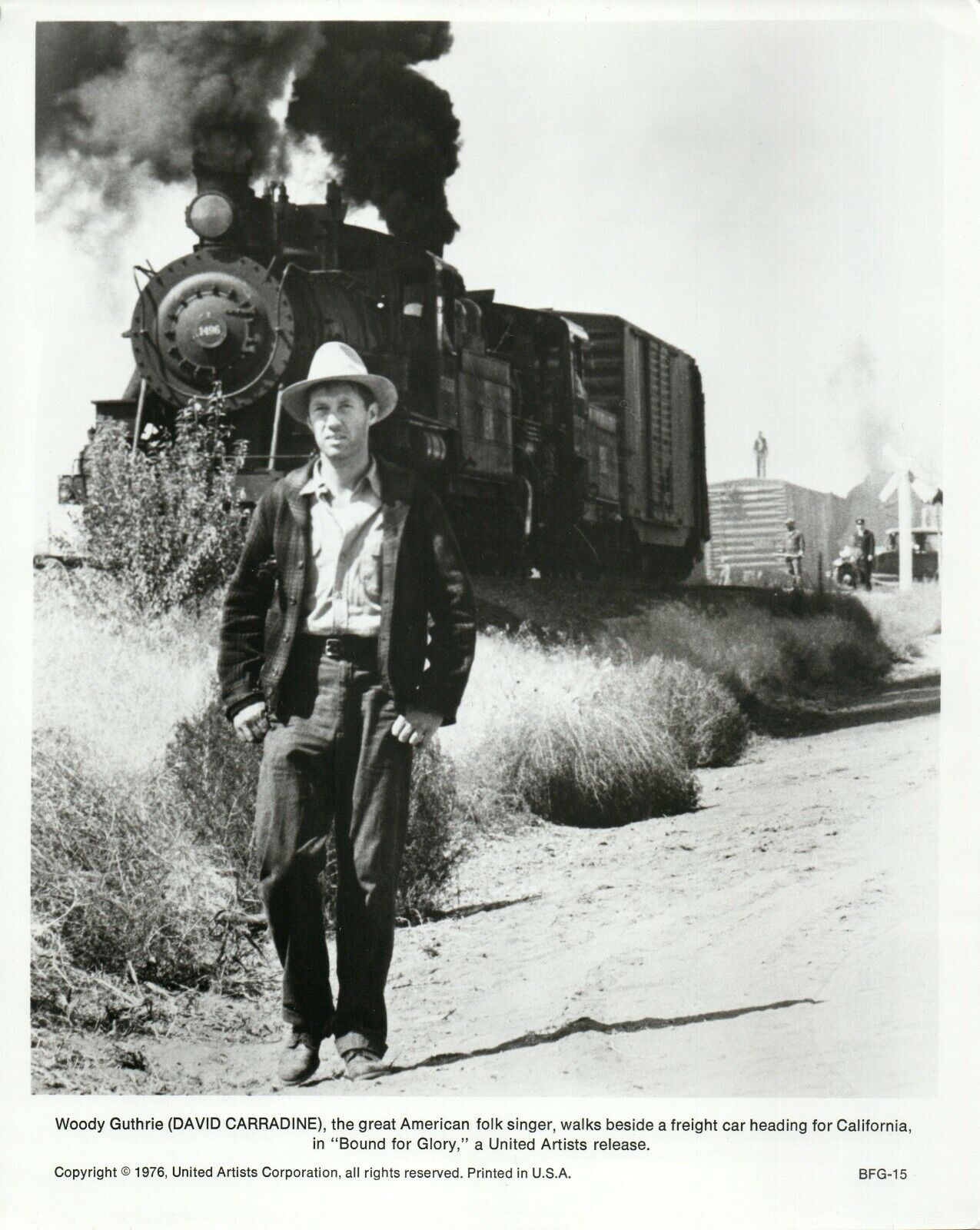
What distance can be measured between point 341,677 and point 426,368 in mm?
3603

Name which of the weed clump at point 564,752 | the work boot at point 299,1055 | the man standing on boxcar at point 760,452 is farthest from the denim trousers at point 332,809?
the man standing on boxcar at point 760,452

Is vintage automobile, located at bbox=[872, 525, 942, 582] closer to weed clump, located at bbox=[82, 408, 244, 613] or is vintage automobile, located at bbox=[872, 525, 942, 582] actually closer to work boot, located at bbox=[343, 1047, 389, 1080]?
work boot, located at bbox=[343, 1047, 389, 1080]

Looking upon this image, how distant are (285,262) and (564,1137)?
4449 mm

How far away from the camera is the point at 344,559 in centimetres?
349

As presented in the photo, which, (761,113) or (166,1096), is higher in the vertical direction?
(761,113)

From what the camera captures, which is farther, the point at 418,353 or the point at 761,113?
the point at 418,353

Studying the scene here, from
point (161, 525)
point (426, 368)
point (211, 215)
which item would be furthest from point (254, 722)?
point (426, 368)

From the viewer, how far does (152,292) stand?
18.3ft

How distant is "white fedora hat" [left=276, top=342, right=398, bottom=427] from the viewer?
3.50 metres

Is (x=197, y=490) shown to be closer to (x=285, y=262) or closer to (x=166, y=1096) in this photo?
(x=285, y=262)

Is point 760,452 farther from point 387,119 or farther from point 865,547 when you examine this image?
point 387,119

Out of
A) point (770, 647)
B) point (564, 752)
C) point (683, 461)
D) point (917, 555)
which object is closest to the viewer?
point (917, 555)

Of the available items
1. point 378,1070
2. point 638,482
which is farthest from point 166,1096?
point 638,482

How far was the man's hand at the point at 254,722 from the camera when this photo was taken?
342 cm
